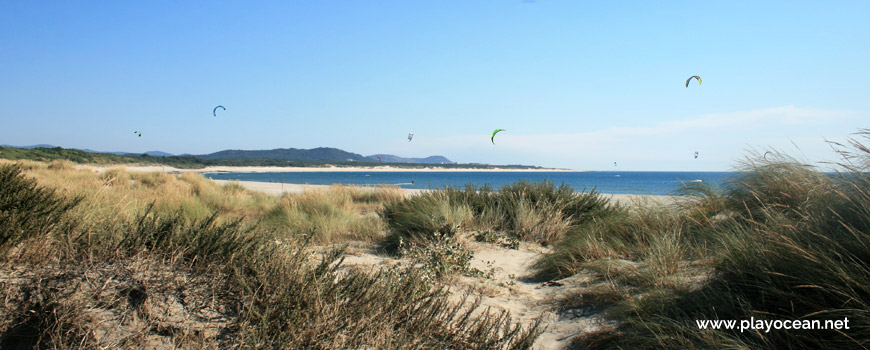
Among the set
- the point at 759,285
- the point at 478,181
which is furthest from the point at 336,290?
the point at 478,181

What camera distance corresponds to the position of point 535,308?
4.21m

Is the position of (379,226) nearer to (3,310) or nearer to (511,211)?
(511,211)

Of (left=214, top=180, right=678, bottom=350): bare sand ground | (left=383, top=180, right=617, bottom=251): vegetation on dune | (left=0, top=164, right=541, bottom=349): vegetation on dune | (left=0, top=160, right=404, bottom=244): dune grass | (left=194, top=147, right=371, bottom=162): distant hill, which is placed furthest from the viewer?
(left=194, top=147, right=371, bottom=162): distant hill

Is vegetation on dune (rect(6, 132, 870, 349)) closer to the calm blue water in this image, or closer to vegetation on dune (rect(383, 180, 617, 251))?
vegetation on dune (rect(383, 180, 617, 251))

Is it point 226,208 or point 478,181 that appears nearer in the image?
point 226,208

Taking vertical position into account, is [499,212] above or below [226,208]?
above

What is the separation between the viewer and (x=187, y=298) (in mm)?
2594

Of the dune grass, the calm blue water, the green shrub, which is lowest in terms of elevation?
the calm blue water

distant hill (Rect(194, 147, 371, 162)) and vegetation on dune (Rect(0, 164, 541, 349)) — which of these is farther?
distant hill (Rect(194, 147, 371, 162))

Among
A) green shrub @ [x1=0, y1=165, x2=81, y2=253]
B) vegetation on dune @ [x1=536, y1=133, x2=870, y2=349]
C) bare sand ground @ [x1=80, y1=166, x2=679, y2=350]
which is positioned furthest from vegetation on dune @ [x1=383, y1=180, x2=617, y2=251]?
green shrub @ [x1=0, y1=165, x2=81, y2=253]

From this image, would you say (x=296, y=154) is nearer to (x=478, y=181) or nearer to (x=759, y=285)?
(x=478, y=181)

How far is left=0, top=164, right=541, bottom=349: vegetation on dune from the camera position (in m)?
2.30

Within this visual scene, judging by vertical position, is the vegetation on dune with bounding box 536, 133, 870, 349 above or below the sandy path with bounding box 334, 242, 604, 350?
above

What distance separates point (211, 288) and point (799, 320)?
329cm
